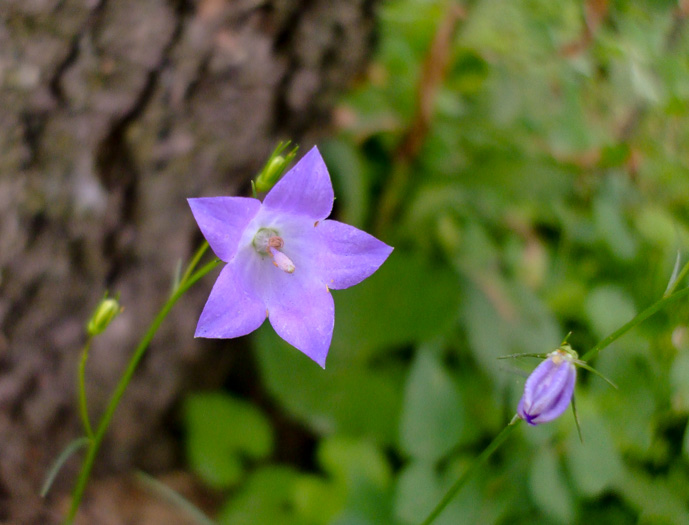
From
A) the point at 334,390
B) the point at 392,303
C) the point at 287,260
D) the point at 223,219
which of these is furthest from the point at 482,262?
the point at 223,219

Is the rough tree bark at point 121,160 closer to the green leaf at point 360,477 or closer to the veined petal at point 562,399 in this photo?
the green leaf at point 360,477

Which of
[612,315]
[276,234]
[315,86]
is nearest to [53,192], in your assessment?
[276,234]

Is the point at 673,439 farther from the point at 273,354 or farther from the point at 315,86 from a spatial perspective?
the point at 315,86

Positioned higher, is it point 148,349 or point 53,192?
point 53,192

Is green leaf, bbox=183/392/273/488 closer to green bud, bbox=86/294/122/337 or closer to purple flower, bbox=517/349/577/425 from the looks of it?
green bud, bbox=86/294/122/337

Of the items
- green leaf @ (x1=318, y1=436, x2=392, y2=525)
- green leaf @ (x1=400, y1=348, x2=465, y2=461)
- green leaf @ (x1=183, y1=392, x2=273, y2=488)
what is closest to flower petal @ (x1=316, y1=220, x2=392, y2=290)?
green leaf @ (x1=400, y1=348, x2=465, y2=461)

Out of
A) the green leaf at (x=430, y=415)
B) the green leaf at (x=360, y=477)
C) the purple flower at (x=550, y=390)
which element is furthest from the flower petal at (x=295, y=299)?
the green leaf at (x=360, y=477)
